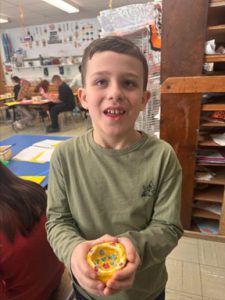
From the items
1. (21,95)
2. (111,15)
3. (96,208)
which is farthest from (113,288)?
(21,95)

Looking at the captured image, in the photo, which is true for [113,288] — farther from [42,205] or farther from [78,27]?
[78,27]

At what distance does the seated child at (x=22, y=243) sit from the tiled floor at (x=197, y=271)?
87 cm

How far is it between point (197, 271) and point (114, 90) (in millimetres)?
1502

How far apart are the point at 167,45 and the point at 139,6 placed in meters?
0.54

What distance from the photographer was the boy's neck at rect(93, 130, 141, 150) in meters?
0.71

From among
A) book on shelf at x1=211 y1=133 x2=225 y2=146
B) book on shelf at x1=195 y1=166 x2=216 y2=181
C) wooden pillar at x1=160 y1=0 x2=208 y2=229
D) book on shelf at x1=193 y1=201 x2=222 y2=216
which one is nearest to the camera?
wooden pillar at x1=160 y1=0 x2=208 y2=229

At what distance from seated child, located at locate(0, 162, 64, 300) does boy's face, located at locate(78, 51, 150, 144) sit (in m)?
0.51

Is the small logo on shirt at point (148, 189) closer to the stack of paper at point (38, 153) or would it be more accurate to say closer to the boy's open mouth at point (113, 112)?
the boy's open mouth at point (113, 112)

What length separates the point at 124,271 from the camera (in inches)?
19.1

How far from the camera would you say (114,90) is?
2.04 feet

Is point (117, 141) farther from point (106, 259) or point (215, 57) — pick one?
point (215, 57)

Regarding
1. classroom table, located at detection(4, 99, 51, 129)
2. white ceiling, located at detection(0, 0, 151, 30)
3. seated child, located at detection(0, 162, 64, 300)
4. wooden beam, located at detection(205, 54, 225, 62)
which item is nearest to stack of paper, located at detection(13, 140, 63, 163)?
seated child, located at detection(0, 162, 64, 300)

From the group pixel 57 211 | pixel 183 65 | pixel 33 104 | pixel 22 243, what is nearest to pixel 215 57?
pixel 183 65

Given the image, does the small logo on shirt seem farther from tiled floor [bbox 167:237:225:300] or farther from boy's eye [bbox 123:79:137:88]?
tiled floor [bbox 167:237:225:300]
